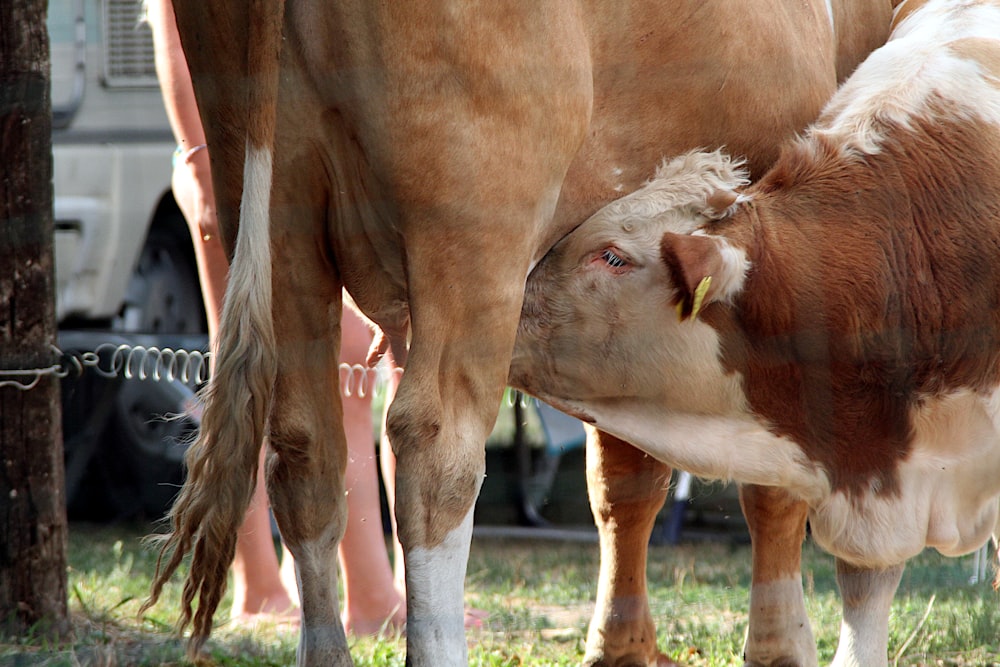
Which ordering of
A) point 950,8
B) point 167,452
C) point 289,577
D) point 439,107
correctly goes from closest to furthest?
point 439,107, point 950,8, point 289,577, point 167,452

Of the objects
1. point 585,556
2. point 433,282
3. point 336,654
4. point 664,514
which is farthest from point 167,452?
point 433,282

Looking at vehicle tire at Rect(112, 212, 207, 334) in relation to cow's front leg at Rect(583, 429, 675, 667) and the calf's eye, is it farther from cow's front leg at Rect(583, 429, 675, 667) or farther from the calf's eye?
the calf's eye

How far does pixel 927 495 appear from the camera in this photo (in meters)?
2.33

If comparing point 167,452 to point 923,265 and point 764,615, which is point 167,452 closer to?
point 764,615

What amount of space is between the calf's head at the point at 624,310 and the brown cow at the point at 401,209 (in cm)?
6

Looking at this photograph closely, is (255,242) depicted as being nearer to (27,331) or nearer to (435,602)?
(435,602)

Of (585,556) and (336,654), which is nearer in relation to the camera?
(336,654)

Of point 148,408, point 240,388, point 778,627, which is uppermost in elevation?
point 240,388

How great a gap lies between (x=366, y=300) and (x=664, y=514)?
324 centimetres

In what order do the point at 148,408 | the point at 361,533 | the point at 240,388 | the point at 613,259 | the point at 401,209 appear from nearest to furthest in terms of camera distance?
the point at 401,209 → the point at 240,388 → the point at 613,259 → the point at 361,533 → the point at 148,408

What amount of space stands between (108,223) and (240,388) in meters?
3.17

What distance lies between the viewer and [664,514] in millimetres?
5031

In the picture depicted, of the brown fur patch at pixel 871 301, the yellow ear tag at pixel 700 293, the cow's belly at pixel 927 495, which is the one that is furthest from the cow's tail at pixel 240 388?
the cow's belly at pixel 927 495

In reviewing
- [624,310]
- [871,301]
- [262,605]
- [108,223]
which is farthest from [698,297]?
[108,223]
